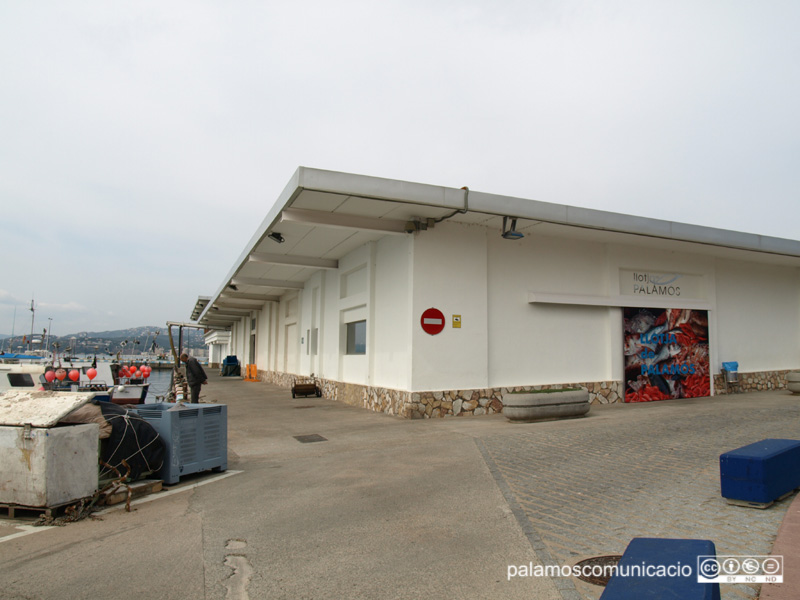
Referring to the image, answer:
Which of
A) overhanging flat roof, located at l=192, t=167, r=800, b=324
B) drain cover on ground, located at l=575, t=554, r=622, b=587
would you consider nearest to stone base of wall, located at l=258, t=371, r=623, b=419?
overhanging flat roof, located at l=192, t=167, r=800, b=324

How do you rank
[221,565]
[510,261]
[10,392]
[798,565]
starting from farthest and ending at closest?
[510,261] < [10,392] < [221,565] < [798,565]

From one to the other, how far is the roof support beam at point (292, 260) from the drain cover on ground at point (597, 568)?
1352cm

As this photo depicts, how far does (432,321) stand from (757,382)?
13.1 m

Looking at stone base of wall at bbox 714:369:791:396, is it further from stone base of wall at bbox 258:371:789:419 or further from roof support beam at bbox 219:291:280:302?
roof support beam at bbox 219:291:280:302

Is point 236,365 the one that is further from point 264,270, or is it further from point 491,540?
point 491,540

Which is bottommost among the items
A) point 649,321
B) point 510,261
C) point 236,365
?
point 236,365

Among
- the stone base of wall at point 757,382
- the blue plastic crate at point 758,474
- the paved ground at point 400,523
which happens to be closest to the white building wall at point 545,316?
the paved ground at point 400,523

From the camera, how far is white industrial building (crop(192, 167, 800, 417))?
11.7 metres

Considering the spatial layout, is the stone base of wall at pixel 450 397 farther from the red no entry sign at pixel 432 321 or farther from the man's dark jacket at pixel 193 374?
the man's dark jacket at pixel 193 374

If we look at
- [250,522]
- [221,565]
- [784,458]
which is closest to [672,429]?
[784,458]

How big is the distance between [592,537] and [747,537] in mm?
1227

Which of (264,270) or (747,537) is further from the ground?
(264,270)

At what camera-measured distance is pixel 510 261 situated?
13.3 meters

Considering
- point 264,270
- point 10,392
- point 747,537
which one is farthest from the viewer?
point 264,270
